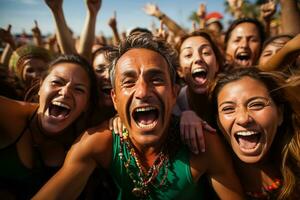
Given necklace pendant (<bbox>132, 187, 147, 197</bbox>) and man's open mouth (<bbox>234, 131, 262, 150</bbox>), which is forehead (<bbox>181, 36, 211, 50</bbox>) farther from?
necklace pendant (<bbox>132, 187, 147, 197</bbox>)

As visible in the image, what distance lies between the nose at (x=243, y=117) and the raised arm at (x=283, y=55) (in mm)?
671

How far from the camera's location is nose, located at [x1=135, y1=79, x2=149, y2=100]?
2105 mm

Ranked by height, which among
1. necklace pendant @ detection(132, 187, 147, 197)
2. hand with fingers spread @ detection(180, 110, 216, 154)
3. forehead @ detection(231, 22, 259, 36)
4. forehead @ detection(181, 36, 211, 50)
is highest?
forehead @ detection(231, 22, 259, 36)

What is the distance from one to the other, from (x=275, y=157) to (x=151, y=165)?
1.14m

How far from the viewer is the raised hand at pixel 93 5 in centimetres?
383

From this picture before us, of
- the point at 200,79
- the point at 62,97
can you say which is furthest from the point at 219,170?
the point at 62,97

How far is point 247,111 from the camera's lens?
222cm

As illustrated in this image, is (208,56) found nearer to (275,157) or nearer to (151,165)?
(275,157)

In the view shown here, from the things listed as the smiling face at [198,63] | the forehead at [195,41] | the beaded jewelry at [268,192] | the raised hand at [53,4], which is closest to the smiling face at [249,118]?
the beaded jewelry at [268,192]

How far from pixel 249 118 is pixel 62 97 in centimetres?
162

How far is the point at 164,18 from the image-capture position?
19.2 feet

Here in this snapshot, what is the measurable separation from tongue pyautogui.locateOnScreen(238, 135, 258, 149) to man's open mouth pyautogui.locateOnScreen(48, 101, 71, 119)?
5.11 feet

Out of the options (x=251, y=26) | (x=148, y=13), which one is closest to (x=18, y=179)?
(x=251, y=26)

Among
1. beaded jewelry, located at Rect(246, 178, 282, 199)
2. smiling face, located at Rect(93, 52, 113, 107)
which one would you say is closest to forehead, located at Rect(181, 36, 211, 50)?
smiling face, located at Rect(93, 52, 113, 107)
